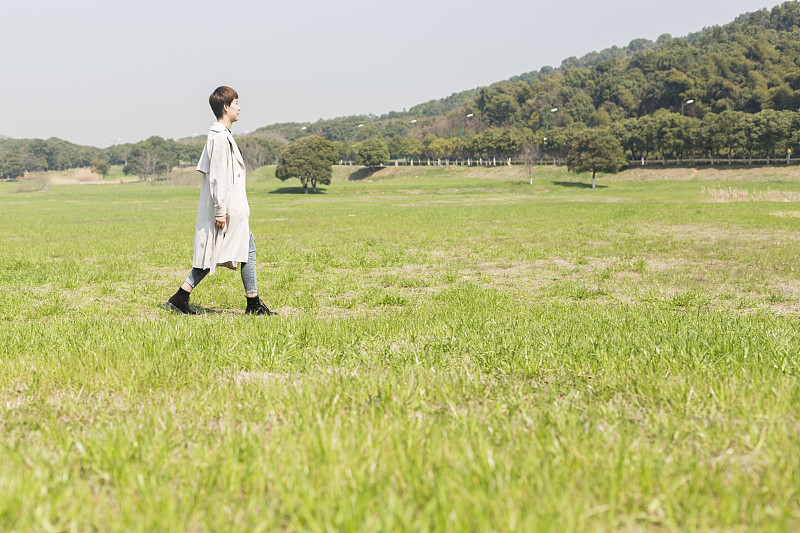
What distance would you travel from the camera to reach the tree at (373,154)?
150250 mm

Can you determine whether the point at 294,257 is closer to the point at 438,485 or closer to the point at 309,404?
the point at 309,404

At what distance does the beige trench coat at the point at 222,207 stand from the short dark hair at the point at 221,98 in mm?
209

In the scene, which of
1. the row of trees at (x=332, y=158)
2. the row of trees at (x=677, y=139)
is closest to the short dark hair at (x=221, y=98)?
the row of trees at (x=332, y=158)

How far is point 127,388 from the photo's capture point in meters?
4.02

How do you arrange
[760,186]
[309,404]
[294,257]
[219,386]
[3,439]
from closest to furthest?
[3,439] < [309,404] < [219,386] < [294,257] < [760,186]

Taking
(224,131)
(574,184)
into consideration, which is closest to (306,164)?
(574,184)

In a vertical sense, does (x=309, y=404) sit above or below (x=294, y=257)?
above

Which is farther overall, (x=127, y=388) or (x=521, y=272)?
(x=521, y=272)

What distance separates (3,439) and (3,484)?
93 centimetres

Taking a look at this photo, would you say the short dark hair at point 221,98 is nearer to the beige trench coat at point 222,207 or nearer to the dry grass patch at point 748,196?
the beige trench coat at point 222,207

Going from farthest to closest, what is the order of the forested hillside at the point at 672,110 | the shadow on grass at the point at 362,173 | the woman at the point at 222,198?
the shadow on grass at the point at 362,173, the forested hillside at the point at 672,110, the woman at the point at 222,198

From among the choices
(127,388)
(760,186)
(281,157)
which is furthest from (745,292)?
(281,157)

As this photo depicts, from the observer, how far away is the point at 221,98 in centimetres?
756

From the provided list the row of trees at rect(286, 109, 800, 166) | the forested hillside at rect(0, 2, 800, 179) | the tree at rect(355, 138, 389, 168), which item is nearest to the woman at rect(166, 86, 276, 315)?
the forested hillside at rect(0, 2, 800, 179)
